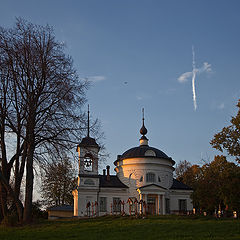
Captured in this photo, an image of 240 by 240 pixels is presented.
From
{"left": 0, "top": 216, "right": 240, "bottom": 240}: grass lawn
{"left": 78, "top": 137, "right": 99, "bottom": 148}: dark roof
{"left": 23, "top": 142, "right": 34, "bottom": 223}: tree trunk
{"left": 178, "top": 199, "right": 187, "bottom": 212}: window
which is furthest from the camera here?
{"left": 178, "top": 199, "right": 187, "bottom": 212}: window

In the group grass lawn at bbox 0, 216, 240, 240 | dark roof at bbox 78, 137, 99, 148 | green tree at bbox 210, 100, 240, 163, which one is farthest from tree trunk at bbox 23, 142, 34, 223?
green tree at bbox 210, 100, 240, 163

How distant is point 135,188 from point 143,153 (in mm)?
4299

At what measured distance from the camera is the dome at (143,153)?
4269cm

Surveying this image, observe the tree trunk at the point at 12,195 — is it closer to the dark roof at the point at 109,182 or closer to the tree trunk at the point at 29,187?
the tree trunk at the point at 29,187

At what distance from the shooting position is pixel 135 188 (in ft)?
138

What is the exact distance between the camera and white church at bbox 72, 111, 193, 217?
40594 mm

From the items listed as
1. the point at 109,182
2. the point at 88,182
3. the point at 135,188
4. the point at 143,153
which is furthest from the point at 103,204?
the point at 143,153

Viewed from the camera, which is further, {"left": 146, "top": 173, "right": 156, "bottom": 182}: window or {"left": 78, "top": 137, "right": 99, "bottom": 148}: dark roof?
{"left": 146, "top": 173, "right": 156, "bottom": 182}: window

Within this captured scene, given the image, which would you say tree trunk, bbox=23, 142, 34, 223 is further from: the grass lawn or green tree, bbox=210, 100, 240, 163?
green tree, bbox=210, 100, 240, 163

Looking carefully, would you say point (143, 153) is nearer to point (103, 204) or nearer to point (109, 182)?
point (109, 182)

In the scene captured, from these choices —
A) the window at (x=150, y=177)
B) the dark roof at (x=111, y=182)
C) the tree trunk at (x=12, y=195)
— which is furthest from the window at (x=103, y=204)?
the tree trunk at (x=12, y=195)

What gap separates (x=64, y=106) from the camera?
22000 millimetres

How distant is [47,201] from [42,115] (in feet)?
136

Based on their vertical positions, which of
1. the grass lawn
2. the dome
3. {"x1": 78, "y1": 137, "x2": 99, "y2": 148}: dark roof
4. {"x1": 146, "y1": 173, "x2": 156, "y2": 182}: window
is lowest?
the grass lawn
